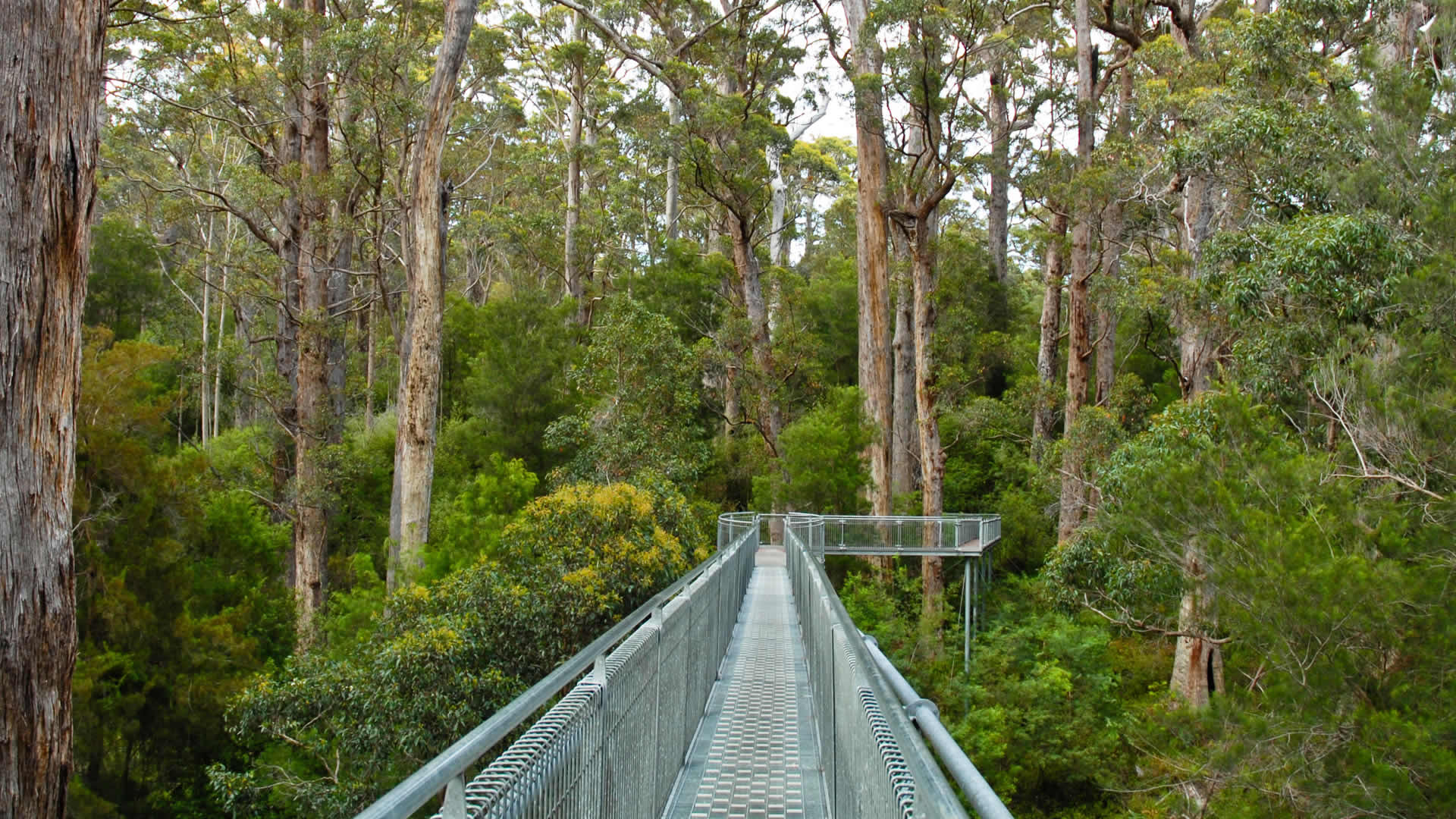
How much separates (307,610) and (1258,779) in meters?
16.7

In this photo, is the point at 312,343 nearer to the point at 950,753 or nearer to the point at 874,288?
the point at 874,288

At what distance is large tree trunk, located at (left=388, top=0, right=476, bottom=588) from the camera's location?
16.2 meters

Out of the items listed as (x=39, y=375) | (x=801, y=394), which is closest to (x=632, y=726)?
(x=39, y=375)

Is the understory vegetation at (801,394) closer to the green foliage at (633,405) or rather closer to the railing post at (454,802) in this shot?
the green foliage at (633,405)

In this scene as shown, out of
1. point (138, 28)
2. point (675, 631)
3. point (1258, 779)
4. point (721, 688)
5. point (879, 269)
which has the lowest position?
point (1258, 779)

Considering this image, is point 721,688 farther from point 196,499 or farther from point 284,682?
point 196,499

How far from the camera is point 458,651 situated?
33.6 feet

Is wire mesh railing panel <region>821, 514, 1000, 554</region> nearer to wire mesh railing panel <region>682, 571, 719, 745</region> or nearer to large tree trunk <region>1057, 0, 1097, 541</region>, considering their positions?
large tree trunk <region>1057, 0, 1097, 541</region>

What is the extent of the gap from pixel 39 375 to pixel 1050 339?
26364 mm

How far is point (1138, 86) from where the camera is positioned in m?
23.8

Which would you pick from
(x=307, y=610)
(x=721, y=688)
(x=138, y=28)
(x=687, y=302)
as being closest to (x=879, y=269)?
(x=687, y=302)

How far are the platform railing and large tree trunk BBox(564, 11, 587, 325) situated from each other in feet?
96.0

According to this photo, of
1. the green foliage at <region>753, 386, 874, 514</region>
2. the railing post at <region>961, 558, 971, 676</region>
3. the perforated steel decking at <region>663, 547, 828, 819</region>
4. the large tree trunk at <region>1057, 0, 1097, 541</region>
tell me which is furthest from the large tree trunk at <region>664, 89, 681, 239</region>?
the perforated steel decking at <region>663, 547, 828, 819</region>

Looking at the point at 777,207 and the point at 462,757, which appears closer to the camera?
the point at 462,757
